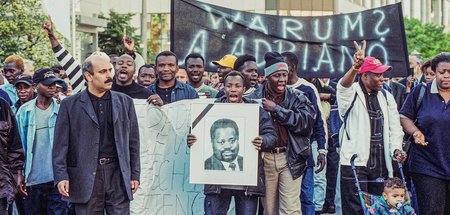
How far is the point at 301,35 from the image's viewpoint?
500 inches

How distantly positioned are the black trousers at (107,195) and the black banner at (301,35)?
4289mm

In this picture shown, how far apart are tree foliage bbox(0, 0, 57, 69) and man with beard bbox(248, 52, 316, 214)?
16343 mm

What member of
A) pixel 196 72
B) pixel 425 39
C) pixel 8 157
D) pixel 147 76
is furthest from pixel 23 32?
pixel 425 39

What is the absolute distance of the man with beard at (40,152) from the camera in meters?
9.77

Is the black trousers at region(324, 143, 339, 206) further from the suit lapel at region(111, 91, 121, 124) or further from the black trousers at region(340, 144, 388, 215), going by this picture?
the suit lapel at region(111, 91, 121, 124)

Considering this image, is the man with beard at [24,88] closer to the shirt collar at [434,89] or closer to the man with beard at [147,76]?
the man with beard at [147,76]

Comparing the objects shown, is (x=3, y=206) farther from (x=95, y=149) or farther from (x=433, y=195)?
(x=433, y=195)

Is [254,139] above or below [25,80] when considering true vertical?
below

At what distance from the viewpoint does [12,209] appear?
408 inches

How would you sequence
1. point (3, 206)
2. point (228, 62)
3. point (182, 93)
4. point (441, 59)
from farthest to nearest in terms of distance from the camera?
point (228, 62) → point (182, 93) → point (441, 59) → point (3, 206)

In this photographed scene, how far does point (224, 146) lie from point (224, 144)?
0.06 ft

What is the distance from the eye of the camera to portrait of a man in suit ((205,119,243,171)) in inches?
352

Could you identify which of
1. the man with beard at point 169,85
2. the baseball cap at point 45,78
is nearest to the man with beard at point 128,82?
the man with beard at point 169,85

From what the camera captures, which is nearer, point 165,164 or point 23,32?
point 165,164
